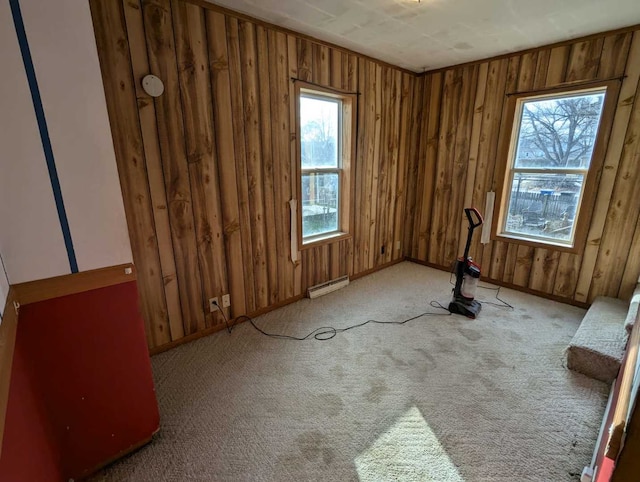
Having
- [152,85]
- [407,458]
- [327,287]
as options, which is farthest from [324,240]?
[407,458]

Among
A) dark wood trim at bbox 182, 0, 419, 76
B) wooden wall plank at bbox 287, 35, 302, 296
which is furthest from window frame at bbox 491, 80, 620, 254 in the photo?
wooden wall plank at bbox 287, 35, 302, 296

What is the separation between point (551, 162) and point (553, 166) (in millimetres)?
46

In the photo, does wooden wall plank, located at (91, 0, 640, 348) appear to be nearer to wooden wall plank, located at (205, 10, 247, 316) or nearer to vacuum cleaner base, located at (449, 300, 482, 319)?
wooden wall plank, located at (205, 10, 247, 316)

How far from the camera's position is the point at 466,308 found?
2.87m

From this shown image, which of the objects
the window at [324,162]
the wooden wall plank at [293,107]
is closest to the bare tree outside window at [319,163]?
the window at [324,162]

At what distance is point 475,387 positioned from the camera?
1956 mm

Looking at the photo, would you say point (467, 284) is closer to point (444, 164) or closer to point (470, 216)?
point (470, 216)

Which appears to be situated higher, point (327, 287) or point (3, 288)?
point (3, 288)

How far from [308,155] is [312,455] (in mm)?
2475

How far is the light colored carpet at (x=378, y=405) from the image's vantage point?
145 centimetres

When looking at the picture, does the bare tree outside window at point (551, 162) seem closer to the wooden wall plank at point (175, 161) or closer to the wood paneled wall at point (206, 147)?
the wood paneled wall at point (206, 147)

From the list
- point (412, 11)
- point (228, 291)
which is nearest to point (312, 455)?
point (228, 291)

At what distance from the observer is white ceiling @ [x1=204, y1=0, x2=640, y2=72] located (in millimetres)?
2135

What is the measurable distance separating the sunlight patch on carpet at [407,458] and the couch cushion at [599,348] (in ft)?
4.11
